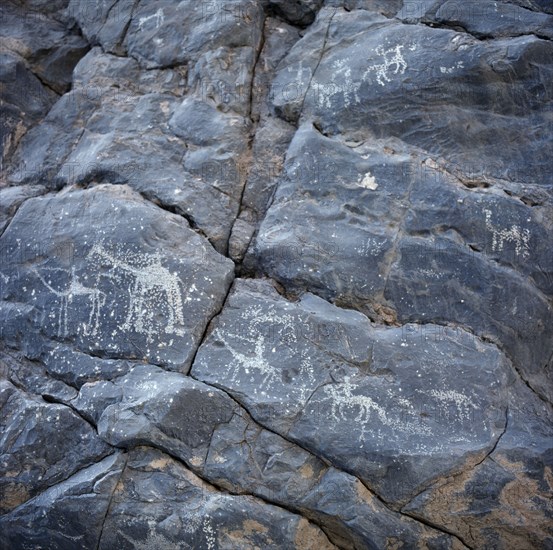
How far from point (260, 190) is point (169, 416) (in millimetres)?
1476

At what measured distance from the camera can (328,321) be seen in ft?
12.9

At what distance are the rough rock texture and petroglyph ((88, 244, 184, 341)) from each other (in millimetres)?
12

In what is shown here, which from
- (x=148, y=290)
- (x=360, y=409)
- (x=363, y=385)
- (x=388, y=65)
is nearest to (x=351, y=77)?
(x=388, y=65)

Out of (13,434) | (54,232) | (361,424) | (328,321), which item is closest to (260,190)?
(328,321)

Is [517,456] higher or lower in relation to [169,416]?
lower

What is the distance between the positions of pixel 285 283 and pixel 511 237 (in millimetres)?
1309

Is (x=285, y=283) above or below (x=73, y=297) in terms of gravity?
below

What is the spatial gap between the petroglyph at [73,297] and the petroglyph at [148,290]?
14 cm

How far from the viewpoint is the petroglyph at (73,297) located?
4.00 meters

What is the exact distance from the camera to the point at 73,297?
4.07m

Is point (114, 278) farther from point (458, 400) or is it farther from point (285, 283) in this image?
point (458, 400)

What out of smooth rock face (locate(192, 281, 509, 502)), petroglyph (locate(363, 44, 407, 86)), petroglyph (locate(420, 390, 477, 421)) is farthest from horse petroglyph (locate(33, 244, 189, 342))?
petroglyph (locate(363, 44, 407, 86))

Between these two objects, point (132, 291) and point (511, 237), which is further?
point (511, 237)

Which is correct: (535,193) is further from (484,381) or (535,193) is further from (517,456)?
(517,456)
